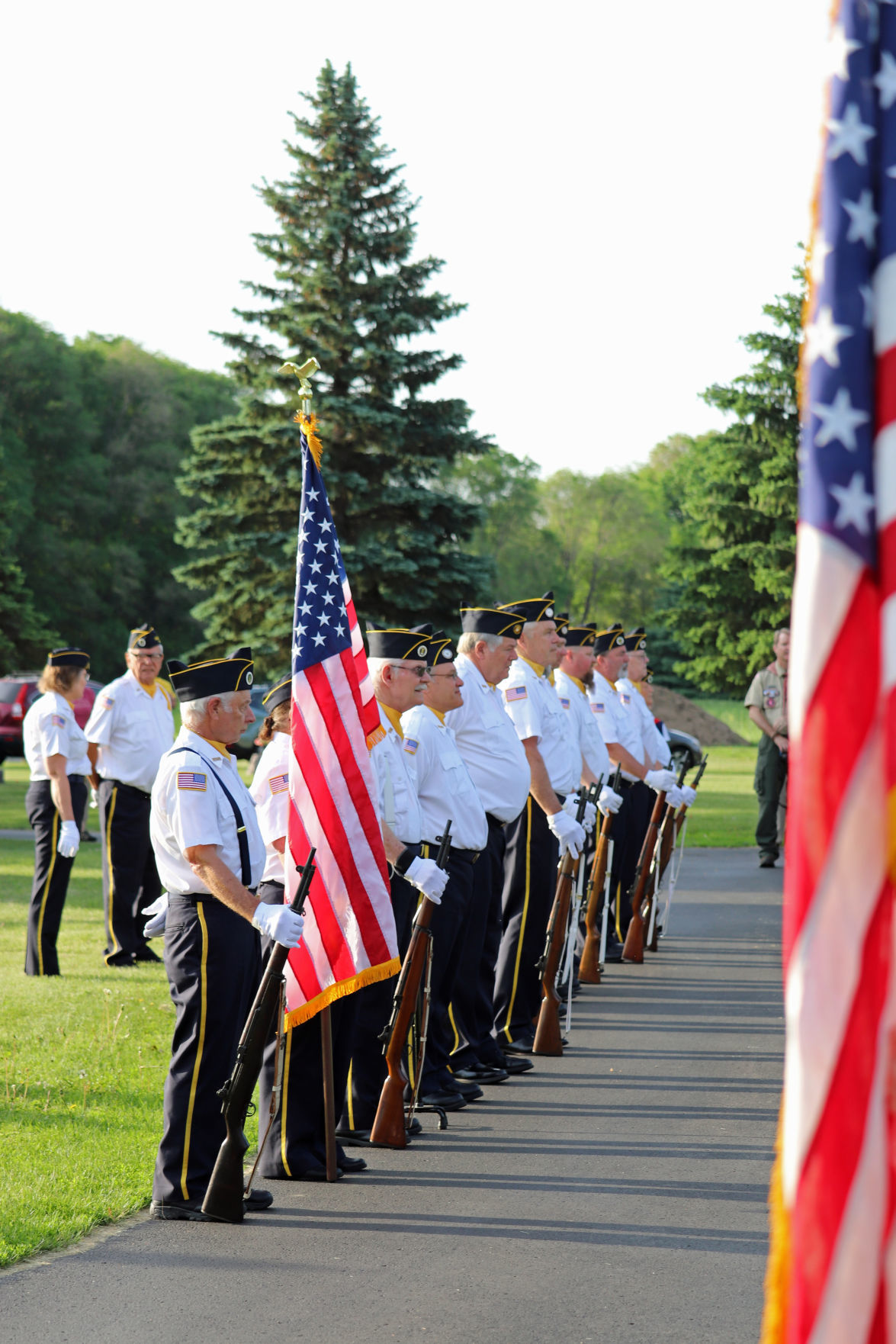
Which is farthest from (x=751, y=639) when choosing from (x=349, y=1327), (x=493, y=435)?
(x=349, y=1327)

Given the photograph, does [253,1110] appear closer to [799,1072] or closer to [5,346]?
[799,1072]

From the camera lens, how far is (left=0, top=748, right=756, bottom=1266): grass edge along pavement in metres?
5.63

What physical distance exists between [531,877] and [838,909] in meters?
6.98

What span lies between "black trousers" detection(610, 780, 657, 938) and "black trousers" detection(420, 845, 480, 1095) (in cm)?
449

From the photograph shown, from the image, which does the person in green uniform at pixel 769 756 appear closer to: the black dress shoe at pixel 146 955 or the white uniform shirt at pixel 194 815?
the black dress shoe at pixel 146 955

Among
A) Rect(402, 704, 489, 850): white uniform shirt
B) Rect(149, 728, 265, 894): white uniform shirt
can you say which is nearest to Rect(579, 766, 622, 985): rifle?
Rect(402, 704, 489, 850): white uniform shirt

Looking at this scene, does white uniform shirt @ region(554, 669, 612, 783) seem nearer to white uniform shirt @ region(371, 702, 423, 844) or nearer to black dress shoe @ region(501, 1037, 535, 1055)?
black dress shoe @ region(501, 1037, 535, 1055)

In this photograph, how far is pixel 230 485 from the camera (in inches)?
1293

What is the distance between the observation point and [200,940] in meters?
5.57

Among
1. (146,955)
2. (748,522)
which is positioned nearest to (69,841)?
(146,955)

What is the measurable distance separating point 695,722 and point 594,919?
1572 inches

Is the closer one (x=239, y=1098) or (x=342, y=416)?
(x=239, y=1098)

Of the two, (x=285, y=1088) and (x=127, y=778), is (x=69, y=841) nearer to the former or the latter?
(x=127, y=778)

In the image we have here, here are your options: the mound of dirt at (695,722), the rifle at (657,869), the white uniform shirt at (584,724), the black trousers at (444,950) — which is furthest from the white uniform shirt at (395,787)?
the mound of dirt at (695,722)
